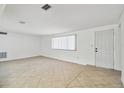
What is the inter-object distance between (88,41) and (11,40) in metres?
5.70

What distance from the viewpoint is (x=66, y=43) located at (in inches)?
270

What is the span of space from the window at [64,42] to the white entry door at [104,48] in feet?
5.90

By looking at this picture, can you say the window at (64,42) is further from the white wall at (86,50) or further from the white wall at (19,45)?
the white wall at (19,45)

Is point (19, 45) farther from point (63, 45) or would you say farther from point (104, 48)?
point (104, 48)

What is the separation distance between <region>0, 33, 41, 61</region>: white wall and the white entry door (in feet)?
19.9

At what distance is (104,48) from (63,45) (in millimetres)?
3363

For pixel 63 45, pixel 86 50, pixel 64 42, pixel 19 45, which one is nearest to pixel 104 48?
pixel 86 50

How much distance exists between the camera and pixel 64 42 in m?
7.05

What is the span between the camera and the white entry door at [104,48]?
4.25 meters

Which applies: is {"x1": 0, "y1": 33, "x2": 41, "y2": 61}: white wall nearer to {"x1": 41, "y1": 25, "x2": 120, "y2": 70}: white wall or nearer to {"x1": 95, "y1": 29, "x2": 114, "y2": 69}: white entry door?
{"x1": 41, "y1": 25, "x2": 120, "y2": 70}: white wall

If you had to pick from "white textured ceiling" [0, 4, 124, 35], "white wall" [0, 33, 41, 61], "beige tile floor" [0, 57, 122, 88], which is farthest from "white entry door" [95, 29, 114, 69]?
"white wall" [0, 33, 41, 61]

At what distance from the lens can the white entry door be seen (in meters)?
4.25
